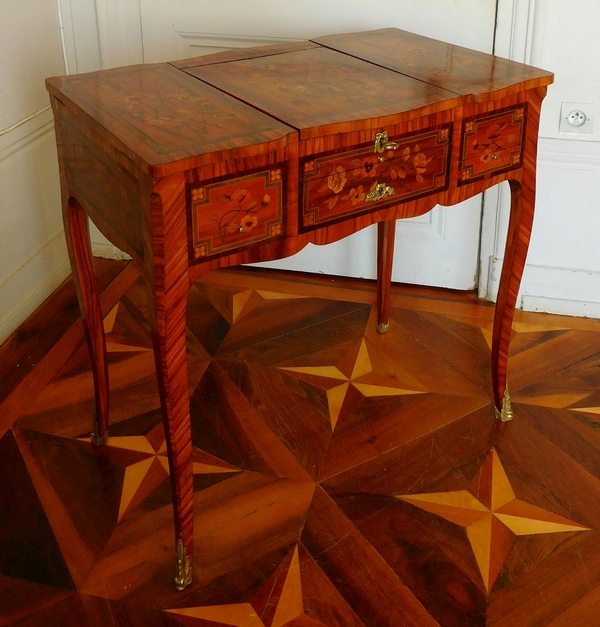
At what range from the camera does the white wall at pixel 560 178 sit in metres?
1.82

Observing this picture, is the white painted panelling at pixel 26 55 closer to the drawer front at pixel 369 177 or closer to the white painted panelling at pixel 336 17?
the white painted panelling at pixel 336 17

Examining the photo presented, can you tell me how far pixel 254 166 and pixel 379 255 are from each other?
2.74 feet

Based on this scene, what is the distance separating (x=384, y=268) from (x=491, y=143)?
1.96 feet

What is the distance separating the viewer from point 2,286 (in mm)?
1951

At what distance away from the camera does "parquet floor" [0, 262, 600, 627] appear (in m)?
1.28

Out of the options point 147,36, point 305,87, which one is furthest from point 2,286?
point 305,87

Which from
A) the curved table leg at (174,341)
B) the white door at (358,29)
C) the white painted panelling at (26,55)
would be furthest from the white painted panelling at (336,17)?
the curved table leg at (174,341)

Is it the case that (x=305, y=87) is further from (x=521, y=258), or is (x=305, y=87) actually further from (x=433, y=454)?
(x=433, y=454)

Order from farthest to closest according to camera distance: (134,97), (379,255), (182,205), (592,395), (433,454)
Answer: (379,255)
(592,395)
(433,454)
(134,97)
(182,205)

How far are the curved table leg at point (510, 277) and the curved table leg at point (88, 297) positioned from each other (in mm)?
773

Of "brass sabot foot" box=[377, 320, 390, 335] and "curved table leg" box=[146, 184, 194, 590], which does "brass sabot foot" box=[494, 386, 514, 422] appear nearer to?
"brass sabot foot" box=[377, 320, 390, 335]

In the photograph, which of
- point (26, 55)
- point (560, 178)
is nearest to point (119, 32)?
point (26, 55)

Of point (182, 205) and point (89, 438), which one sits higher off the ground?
point (182, 205)

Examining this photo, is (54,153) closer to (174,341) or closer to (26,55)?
(26,55)
